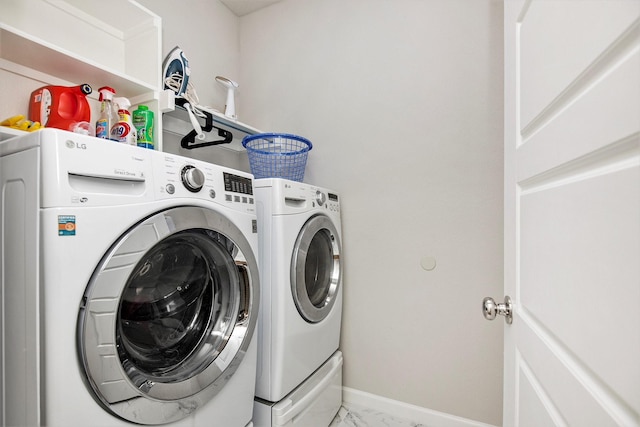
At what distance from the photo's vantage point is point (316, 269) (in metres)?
1.63

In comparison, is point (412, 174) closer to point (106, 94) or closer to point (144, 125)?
point (144, 125)

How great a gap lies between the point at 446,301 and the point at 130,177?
151 cm

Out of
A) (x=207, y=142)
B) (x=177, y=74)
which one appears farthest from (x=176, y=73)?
(x=207, y=142)

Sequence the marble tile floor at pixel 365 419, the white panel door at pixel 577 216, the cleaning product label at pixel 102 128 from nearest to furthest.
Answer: the white panel door at pixel 577 216, the cleaning product label at pixel 102 128, the marble tile floor at pixel 365 419

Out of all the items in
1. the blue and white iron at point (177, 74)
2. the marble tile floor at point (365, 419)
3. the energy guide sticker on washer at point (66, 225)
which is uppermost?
the blue and white iron at point (177, 74)

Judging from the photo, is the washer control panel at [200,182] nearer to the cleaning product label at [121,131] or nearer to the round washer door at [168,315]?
the round washer door at [168,315]

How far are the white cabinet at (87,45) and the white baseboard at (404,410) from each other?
5.52ft

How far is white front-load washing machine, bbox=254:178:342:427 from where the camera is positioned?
1257 mm

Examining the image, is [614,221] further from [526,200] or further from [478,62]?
[478,62]

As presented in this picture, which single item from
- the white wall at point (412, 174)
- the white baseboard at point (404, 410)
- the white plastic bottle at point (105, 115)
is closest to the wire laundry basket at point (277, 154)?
the white wall at point (412, 174)

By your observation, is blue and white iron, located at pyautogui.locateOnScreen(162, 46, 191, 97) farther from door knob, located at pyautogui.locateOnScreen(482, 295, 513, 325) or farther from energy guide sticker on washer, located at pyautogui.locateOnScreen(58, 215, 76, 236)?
door knob, located at pyautogui.locateOnScreen(482, 295, 513, 325)

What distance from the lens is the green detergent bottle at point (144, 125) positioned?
1.32m

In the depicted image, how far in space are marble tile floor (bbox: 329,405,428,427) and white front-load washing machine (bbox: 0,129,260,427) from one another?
0.85 meters

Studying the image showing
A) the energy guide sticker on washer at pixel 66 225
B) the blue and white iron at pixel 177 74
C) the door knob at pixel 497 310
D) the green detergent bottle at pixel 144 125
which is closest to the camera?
the energy guide sticker on washer at pixel 66 225
